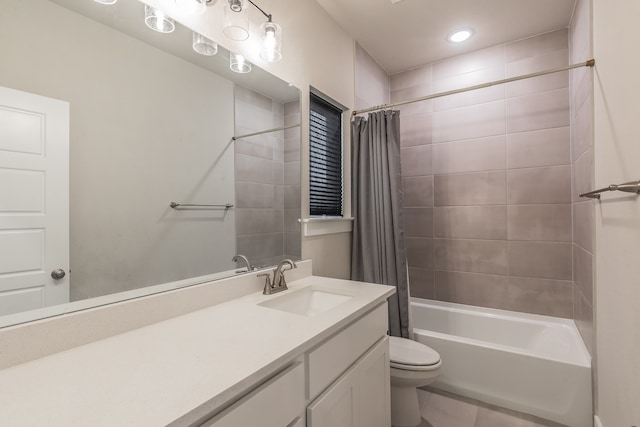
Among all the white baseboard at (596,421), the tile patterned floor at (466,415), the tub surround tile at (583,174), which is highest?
the tub surround tile at (583,174)

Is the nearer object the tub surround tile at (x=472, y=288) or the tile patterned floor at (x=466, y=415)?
the tile patterned floor at (x=466, y=415)

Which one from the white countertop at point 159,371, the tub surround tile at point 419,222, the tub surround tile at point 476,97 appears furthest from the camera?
the tub surround tile at point 419,222

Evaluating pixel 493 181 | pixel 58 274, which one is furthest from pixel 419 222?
pixel 58 274

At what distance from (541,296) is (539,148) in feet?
3.77

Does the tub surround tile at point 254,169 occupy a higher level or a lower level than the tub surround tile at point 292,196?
higher

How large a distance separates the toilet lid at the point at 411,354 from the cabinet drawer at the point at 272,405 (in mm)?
944

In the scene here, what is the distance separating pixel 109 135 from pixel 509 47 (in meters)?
2.87

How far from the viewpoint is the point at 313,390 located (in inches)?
35.7

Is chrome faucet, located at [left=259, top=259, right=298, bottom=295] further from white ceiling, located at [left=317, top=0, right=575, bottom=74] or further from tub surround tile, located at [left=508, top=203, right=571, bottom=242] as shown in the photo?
tub surround tile, located at [left=508, top=203, right=571, bottom=242]

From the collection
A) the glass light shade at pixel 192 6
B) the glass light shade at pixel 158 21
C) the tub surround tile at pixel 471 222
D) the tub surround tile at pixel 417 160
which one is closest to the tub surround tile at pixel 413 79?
the tub surround tile at pixel 417 160

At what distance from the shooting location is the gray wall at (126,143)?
0.82 m

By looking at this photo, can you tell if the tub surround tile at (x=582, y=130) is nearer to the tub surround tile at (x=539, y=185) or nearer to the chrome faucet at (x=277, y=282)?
the tub surround tile at (x=539, y=185)

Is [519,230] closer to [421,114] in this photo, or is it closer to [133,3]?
[421,114]

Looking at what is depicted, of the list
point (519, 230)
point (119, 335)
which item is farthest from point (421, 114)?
point (119, 335)
